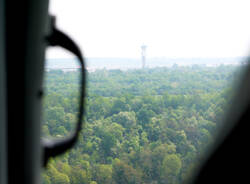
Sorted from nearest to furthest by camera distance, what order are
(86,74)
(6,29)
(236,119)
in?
(236,119)
(6,29)
(86,74)

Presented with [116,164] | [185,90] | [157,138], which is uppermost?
[185,90]

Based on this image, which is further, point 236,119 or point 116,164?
point 116,164

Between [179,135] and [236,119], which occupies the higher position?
[236,119]

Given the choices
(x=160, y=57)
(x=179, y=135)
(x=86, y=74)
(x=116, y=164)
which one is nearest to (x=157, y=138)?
(x=179, y=135)

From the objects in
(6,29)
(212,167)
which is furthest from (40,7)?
(212,167)

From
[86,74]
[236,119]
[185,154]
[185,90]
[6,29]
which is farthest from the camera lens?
[185,90]

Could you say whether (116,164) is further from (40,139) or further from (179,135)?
(40,139)
